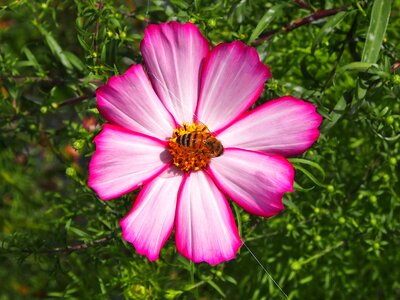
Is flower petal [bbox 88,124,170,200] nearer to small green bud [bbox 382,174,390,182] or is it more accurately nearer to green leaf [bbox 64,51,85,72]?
green leaf [bbox 64,51,85,72]

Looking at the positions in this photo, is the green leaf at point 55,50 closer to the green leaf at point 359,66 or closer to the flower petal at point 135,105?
the flower petal at point 135,105

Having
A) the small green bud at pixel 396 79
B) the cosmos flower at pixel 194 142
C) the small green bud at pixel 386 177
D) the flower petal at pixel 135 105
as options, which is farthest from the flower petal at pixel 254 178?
the small green bud at pixel 386 177

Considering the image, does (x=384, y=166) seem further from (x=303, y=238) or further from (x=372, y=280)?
(x=372, y=280)

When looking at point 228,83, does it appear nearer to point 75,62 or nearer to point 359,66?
point 359,66

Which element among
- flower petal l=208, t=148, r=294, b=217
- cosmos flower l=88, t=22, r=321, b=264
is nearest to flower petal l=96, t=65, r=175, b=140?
cosmos flower l=88, t=22, r=321, b=264

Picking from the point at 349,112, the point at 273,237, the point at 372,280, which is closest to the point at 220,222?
the point at 349,112

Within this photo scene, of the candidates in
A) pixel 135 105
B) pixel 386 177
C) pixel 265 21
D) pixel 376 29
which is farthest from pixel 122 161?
pixel 386 177
